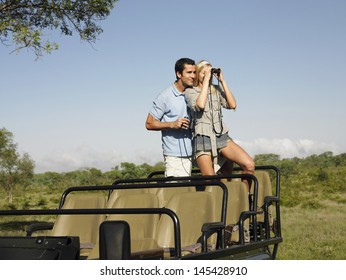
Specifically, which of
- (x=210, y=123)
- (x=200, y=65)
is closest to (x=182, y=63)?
(x=200, y=65)

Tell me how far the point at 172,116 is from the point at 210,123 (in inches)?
30.4

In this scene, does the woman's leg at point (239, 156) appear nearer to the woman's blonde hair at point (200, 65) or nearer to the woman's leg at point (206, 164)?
the woman's leg at point (206, 164)

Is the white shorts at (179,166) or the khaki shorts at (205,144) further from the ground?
the khaki shorts at (205,144)

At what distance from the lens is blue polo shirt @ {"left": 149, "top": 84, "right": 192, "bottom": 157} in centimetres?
752

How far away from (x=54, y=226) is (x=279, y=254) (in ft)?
19.8

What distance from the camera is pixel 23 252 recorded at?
4.07 m

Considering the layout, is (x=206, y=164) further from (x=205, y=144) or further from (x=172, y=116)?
(x=172, y=116)

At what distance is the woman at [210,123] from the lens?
692cm

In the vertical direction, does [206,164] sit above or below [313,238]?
above

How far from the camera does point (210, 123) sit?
23.0 feet

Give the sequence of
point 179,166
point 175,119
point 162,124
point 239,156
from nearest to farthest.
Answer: point 239,156, point 162,124, point 179,166, point 175,119

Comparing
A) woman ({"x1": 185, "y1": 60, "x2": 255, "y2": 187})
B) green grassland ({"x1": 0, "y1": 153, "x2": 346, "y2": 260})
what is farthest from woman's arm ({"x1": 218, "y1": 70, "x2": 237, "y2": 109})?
green grassland ({"x1": 0, "y1": 153, "x2": 346, "y2": 260})

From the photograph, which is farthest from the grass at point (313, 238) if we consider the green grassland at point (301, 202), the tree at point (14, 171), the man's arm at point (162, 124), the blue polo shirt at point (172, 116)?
the tree at point (14, 171)

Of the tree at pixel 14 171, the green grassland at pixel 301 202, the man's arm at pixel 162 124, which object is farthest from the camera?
the tree at pixel 14 171
